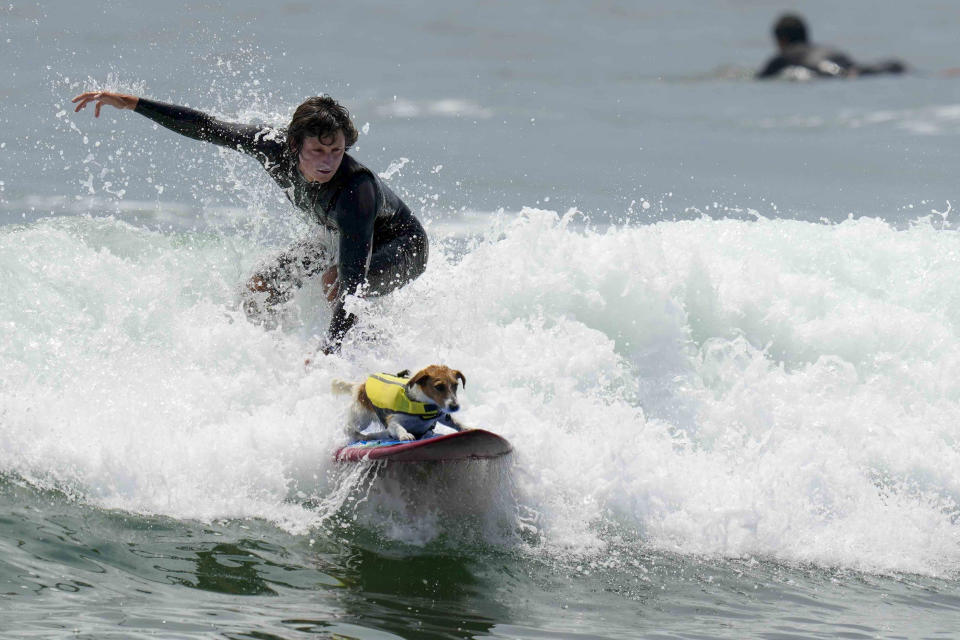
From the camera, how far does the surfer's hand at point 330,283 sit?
256 inches

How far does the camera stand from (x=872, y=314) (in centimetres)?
876

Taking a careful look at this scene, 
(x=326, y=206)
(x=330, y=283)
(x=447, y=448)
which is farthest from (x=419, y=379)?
(x=330, y=283)

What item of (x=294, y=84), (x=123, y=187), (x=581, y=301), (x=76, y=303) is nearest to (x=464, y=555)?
(x=581, y=301)

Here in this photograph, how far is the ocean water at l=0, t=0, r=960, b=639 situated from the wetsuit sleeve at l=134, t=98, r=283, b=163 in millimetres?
807

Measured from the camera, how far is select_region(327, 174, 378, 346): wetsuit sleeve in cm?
603

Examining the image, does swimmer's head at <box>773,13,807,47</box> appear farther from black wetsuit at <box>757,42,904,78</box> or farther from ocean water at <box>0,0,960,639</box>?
ocean water at <box>0,0,960,639</box>

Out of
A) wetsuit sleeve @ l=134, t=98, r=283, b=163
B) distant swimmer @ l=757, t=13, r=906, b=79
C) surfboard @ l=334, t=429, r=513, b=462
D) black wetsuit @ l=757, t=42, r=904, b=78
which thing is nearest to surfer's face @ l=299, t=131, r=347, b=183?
wetsuit sleeve @ l=134, t=98, r=283, b=163

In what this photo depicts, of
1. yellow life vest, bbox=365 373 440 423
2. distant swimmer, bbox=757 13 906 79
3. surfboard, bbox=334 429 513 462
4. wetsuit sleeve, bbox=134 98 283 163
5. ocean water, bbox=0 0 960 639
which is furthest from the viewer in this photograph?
distant swimmer, bbox=757 13 906 79

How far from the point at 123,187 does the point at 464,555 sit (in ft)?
29.7

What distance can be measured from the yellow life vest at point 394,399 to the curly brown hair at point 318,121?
1232 mm

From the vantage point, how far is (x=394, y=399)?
18.2 ft

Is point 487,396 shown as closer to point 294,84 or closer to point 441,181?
point 441,181

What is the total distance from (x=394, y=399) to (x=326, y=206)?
1.20 m

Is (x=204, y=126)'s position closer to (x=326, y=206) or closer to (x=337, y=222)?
(x=326, y=206)
